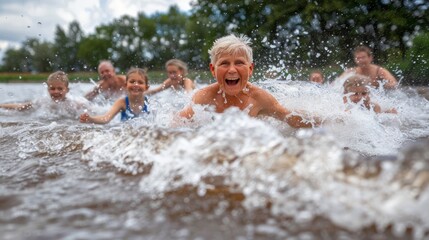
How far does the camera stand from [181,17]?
228 feet

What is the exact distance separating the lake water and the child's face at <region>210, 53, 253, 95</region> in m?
1.13

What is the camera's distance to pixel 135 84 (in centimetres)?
608

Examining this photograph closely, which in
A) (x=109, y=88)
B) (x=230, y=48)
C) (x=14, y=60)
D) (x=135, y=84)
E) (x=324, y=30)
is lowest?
(x=230, y=48)

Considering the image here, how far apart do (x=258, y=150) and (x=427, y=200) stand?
862mm

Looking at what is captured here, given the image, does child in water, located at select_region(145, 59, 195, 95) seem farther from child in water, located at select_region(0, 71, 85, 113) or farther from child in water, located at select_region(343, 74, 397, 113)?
child in water, located at select_region(343, 74, 397, 113)

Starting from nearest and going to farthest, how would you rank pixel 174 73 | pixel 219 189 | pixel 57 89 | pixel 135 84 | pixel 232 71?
pixel 219 189
pixel 232 71
pixel 135 84
pixel 57 89
pixel 174 73

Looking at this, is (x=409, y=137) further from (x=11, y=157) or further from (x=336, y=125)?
(x=11, y=157)

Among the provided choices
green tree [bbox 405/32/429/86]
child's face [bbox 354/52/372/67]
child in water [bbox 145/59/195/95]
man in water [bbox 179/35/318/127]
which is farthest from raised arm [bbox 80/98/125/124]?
green tree [bbox 405/32/429/86]

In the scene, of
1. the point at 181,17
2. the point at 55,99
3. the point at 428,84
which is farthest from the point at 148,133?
the point at 181,17

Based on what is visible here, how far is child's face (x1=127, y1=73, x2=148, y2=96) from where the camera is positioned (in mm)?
6079

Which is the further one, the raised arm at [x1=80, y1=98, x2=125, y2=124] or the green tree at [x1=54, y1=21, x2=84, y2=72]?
the green tree at [x1=54, y1=21, x2=84, y2=72]

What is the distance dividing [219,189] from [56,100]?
6027mm

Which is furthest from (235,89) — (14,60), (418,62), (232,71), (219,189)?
(14,60)

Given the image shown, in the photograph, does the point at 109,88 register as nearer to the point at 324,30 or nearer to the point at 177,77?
the point at 177,77
